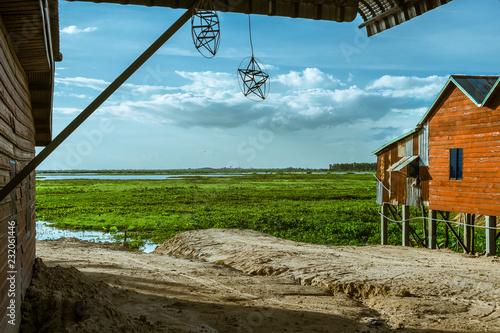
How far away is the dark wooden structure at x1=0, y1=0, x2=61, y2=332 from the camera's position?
4758 millimetres

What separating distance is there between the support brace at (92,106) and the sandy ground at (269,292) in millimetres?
2349

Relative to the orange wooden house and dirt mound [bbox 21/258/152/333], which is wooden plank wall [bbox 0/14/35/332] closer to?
dirt mound [bbox 21/258/152/333]

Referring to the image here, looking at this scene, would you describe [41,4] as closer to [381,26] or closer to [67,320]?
[67,320]

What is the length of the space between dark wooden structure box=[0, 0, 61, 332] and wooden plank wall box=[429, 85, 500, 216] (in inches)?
560

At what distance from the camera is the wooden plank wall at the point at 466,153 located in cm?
1468

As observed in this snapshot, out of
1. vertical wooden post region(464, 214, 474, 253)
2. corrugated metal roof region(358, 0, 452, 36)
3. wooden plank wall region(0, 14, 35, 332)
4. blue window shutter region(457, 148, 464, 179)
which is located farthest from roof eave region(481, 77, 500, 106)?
wooden plank wall region(0, 14, 35, 332)

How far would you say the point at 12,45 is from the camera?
225 inches

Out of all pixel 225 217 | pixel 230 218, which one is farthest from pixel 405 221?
pixel 225 217

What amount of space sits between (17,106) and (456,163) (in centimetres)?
1560

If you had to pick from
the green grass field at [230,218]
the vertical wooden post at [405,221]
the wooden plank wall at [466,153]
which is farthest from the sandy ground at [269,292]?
the green grass field at [230,218]

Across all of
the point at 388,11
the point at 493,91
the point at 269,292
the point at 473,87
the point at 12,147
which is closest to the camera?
the point at 12,147

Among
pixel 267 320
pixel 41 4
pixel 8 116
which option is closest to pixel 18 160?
pixel 8 116

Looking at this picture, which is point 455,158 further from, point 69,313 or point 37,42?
point 37,42

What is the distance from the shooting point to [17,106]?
611cm
